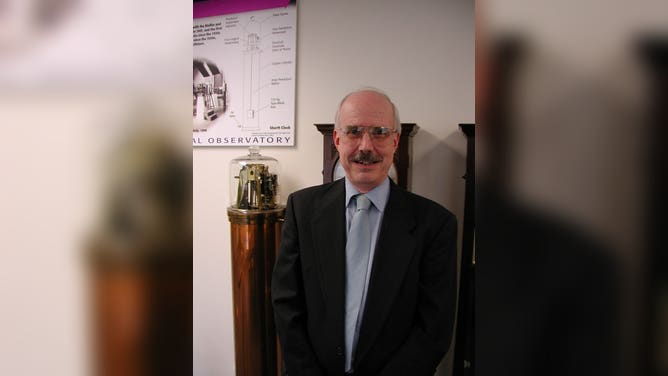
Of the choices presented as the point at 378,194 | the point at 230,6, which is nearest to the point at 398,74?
the point at 378,194

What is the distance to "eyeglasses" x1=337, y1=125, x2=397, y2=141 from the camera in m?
1.38

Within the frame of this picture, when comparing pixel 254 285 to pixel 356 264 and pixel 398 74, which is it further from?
pixel 398 74

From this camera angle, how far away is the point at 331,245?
1.31 m

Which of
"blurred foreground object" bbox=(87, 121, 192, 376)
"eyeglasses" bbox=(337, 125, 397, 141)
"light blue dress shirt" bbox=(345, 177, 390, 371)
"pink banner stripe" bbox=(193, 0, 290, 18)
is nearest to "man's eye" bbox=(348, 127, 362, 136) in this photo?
"eyeglasses" bbox=(337, 125, 397, 141)

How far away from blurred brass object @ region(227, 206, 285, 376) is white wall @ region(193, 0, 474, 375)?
235mm

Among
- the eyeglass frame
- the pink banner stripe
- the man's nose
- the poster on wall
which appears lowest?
the man's nose

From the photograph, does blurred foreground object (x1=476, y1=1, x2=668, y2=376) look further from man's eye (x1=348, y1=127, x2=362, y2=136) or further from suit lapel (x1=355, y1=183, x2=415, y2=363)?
man's eye (x1=348, y1=127, x2=362, y2=136)

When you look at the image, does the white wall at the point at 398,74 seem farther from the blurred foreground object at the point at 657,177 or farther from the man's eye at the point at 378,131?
the blurred foreground object at the point at 657,177

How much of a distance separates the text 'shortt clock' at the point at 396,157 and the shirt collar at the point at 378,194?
0.37m

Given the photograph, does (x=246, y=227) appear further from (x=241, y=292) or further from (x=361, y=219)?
(x=361, y=219)

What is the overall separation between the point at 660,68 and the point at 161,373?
4.1 inches

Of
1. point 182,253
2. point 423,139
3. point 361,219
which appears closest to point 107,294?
point 182,253

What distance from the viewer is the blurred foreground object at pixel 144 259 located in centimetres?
8

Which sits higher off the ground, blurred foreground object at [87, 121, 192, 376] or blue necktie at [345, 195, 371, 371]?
blurred foreground object at [87, 121, 192, 376]
